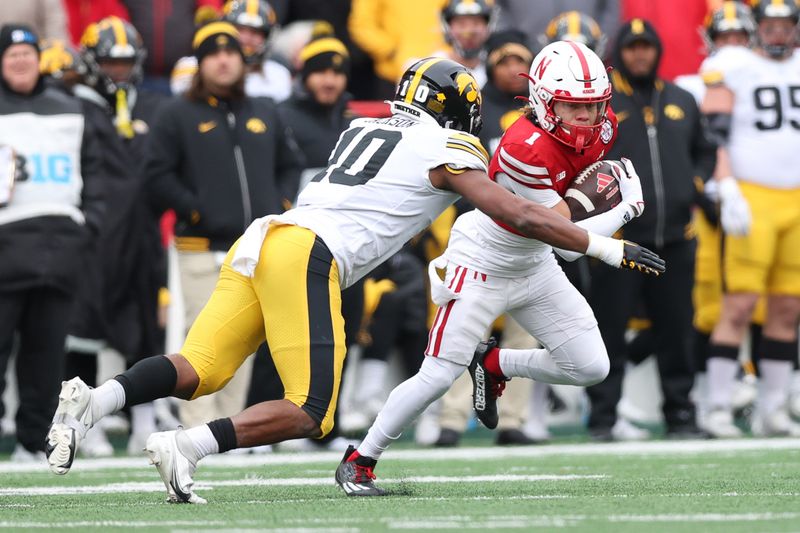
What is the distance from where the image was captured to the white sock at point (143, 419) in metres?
9.16

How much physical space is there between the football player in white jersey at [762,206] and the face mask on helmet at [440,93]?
4.06m

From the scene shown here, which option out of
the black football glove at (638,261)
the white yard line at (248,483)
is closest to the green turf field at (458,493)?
the white yard line at (248,483)

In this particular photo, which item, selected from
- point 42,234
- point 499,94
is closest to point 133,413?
point 42,234

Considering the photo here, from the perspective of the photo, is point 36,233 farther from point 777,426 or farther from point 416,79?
point 777,426

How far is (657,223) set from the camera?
9.39 meters

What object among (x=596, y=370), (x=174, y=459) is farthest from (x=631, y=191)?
(x=174, y=459)

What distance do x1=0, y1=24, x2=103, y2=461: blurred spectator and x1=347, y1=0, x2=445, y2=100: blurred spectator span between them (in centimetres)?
316

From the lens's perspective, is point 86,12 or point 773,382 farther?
point 86,12

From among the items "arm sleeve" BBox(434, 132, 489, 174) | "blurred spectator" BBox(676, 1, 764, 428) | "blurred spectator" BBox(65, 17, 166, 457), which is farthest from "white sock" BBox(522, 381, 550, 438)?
"arm sleeve" BBox(434, 132, 489, 174)

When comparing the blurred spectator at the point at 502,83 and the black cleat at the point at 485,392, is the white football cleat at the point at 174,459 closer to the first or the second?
the black cleat at the point at 485,392

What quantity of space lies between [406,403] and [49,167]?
3256 mm

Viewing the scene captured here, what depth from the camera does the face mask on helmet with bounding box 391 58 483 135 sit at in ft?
19.4

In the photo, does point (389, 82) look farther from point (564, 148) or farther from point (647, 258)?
point (647, 258)

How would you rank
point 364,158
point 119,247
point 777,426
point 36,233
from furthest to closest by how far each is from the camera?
point 777,426, point 119,247, point 36,233, point 364,158
